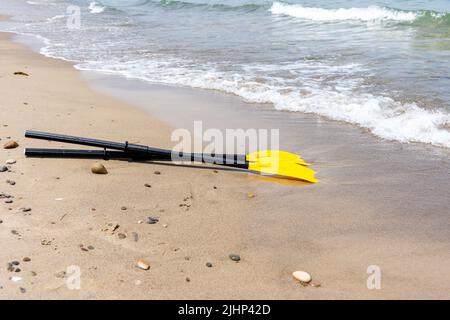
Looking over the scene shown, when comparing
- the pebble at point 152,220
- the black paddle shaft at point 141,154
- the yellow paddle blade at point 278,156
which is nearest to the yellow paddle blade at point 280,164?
the yellow paddle blade at point 278,156

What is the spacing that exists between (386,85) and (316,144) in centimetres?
236

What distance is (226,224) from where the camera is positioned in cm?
300

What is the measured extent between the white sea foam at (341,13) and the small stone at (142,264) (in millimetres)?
12647

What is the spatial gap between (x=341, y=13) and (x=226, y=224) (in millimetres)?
13541

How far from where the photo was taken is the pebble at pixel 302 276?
2.45 metres

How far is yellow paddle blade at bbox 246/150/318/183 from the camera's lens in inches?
146

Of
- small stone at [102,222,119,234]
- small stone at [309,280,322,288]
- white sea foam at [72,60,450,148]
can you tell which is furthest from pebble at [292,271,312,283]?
white sea foam at [72,60,450,148]

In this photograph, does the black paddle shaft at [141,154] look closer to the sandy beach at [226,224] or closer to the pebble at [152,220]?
the sandy beach at [226,224]

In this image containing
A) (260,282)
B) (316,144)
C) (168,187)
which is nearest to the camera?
(260,282)

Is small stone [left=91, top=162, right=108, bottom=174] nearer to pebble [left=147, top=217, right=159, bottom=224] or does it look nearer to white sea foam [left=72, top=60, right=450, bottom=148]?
pebble [left=147, top=217, right=159, bottom=224]

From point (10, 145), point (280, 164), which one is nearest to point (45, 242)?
point (10, 145)

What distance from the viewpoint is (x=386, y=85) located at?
6.32 m
